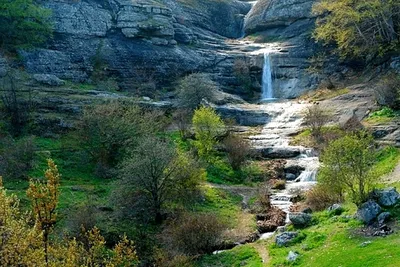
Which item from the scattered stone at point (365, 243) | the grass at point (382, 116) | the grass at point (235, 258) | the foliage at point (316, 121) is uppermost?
the grass at point (382, 116)

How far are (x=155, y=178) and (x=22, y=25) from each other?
1709 inches

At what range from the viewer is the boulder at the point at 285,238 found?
24594 millimetres

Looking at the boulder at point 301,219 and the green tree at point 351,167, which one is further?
the boulder at point 301,219

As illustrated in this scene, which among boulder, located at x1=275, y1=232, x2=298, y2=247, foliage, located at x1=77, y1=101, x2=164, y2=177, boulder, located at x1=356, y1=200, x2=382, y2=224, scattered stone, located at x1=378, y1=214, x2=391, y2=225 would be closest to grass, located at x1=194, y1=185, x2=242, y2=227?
boulder, located at x1=275, y1=232, x2=298, y2=247

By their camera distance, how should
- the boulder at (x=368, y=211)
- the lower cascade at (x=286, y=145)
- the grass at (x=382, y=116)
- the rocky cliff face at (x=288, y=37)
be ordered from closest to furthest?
the boulder at (x=368, y=211), the lower cascade at (x=286, y=145), the grass at (x=382, y=116), the rocky cliff face at (x=288, y=37)

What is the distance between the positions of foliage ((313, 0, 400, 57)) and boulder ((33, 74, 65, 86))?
1411 inches

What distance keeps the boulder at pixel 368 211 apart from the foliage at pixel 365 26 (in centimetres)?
3385

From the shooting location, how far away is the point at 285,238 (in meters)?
24.9

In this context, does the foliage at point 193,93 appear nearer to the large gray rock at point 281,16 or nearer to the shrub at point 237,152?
the shrub at point 237,152

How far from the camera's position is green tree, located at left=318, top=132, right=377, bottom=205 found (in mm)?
24250

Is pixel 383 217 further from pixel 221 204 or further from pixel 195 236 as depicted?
pixel 221 204

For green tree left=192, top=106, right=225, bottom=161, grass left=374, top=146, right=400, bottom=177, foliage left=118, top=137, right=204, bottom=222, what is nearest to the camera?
foliage left=118, top=137, right=204, bottom=222

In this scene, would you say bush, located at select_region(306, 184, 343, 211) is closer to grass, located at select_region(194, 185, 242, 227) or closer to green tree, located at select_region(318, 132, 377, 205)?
green tree, located at select_region(318, 132, 377, 205)

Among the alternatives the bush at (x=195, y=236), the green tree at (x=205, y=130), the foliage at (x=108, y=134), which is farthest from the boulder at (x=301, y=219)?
the foliage at (x=108, y=134)
